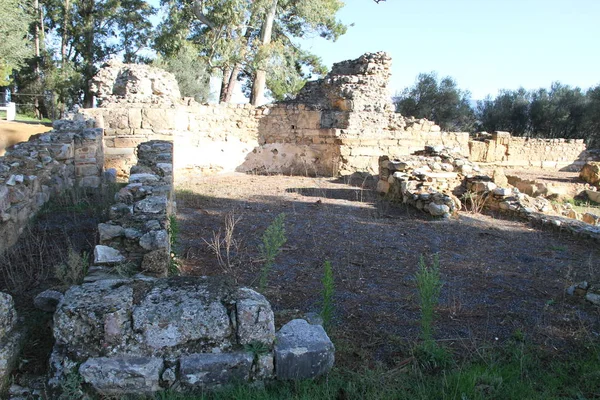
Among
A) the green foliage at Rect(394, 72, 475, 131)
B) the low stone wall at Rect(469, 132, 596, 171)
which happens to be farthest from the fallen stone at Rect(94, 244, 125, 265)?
the green foliage at Rect(394, 72, 475, 131)

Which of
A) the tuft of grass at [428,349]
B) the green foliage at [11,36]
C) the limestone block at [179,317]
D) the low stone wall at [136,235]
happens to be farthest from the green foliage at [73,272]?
the green foliage at [11,36]

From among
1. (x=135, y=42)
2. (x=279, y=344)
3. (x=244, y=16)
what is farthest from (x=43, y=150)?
(x=135, y=42)

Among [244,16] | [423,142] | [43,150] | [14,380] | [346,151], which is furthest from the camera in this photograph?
[244,16]

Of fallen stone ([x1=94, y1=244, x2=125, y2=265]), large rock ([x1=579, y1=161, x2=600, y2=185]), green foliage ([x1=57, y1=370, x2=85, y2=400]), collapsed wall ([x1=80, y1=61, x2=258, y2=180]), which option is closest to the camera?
green foliage ([x1=57, y1=370, x2=85, y2=400])

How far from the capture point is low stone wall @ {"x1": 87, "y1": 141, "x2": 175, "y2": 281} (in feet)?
11.6

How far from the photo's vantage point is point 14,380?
2.50 meters

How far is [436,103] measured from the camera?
28.4m

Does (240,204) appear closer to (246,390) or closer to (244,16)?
(246,390)

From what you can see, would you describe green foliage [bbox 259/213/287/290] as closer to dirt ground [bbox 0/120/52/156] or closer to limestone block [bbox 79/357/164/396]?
limestone block [bbox 79/357/164/396]

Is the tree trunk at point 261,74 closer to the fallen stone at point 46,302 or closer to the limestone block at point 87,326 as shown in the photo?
the fallen stone at point 46,302

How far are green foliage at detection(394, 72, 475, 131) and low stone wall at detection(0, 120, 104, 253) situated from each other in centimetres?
2276

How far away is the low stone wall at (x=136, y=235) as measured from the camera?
354cm

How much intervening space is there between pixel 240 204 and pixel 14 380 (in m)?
5.94

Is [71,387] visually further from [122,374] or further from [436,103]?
[436,103]
